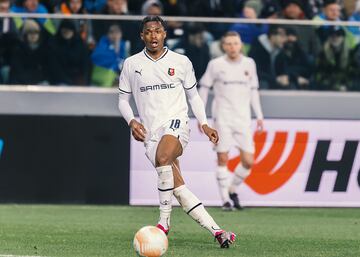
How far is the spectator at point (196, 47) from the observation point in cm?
1645

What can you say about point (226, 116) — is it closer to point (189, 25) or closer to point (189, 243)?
point (189, 25)

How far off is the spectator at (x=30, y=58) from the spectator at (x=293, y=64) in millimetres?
3392

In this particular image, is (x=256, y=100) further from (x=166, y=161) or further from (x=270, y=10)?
(x=166, y=161)

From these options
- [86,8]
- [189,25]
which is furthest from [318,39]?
[86,8]

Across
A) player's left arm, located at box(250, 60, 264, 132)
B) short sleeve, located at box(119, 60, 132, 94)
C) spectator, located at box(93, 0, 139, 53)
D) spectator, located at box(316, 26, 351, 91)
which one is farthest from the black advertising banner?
short sleeve, located at box(119, 60, 132, 94)

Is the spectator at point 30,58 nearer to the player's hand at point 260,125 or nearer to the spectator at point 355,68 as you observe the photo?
the player's hand at point 260,125

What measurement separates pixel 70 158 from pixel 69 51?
162 centimetres

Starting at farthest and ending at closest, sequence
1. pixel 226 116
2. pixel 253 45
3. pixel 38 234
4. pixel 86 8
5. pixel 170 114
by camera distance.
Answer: pixel 86 8 < pixel 253 45 < pixel 226 116 < pixel 38 234 < pixel 170 114

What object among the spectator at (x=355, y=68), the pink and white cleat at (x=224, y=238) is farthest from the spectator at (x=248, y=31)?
the pink and white cleat at (x=224, y=238)

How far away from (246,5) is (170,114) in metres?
8.00

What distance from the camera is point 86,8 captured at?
1791 centimetres

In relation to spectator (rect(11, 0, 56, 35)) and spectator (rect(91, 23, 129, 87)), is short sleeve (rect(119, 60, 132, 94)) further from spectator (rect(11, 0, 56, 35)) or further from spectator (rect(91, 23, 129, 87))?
spectator (rect(11, 0, 56, 35))

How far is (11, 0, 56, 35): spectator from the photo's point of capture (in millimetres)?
16516

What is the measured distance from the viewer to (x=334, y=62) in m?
17.1
